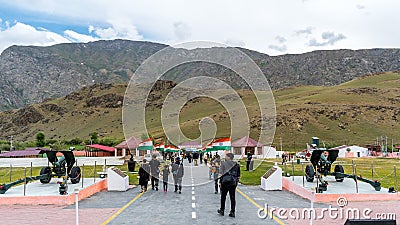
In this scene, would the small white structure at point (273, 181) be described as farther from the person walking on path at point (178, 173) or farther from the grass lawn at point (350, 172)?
the person walking on path at point (178, 173)

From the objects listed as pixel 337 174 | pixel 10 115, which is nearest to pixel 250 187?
pixel 337 174

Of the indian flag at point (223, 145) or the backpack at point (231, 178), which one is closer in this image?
the backpack at point (231, 178)

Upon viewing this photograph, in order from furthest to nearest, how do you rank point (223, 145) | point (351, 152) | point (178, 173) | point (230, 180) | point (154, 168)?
point (351, 152)
point (223, 145)
point (154, 168)
point (178, 173)
point (230, 180)

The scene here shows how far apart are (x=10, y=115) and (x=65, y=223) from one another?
195m

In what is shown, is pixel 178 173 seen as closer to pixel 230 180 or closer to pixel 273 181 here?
pixel 273 181

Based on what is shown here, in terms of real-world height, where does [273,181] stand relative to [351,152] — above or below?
above

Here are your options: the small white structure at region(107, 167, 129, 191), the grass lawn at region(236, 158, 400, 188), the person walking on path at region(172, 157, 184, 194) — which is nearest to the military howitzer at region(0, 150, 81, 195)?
the small white structure at region(107, 167, 129, 191)

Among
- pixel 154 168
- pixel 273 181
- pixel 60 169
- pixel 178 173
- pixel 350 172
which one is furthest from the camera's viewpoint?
pixel 350 172

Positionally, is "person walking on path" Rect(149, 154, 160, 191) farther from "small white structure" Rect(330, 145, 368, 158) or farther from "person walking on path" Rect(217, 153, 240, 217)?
"small white structure" Rect(330, 145, 368, 158)

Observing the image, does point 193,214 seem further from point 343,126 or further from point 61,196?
point 343,126

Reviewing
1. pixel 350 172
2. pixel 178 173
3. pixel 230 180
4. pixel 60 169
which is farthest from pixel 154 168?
pixel 350 172

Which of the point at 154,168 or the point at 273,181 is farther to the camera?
the point at 273,181

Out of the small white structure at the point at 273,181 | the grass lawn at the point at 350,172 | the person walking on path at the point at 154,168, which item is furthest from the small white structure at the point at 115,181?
the grass lawn at the point at 350,172

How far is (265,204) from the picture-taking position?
17.7 metres
